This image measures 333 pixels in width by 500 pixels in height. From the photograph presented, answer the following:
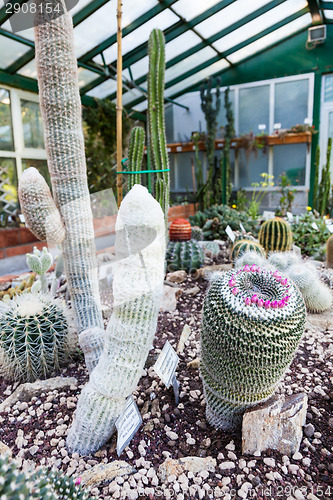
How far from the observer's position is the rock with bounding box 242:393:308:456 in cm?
106

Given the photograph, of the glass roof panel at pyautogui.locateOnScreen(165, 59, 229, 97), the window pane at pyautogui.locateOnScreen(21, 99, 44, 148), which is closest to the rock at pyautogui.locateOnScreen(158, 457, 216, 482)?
the window pane at pyautogui.locateOnScreen(21, 99, 44, 148)

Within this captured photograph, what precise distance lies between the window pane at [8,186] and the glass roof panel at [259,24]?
475cm

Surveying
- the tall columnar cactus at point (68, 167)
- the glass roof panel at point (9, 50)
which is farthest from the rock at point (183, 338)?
the glass roof panel at point (9, 50)

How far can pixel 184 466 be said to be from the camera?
3.31 ft

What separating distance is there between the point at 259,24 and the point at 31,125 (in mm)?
4920

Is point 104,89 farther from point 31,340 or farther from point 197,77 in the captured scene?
point 31,340

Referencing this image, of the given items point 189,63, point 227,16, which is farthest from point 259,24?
point 189,63

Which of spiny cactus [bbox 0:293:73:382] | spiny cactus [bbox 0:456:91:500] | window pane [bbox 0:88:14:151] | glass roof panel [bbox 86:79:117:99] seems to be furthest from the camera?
glass roof panel [bbox 86:79:117:99]

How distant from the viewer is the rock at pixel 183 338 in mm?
1691

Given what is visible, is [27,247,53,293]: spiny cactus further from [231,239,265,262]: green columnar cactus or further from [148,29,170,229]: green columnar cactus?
[231,239,265,262]: green columnar cactus

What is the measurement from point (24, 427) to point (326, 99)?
8332mm

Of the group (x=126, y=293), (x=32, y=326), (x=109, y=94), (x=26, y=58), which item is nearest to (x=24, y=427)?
(x=32, y=326)

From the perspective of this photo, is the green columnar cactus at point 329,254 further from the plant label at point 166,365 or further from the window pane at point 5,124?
the window pane at point 5,124

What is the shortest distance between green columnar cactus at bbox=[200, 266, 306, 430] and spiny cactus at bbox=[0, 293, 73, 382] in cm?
74
